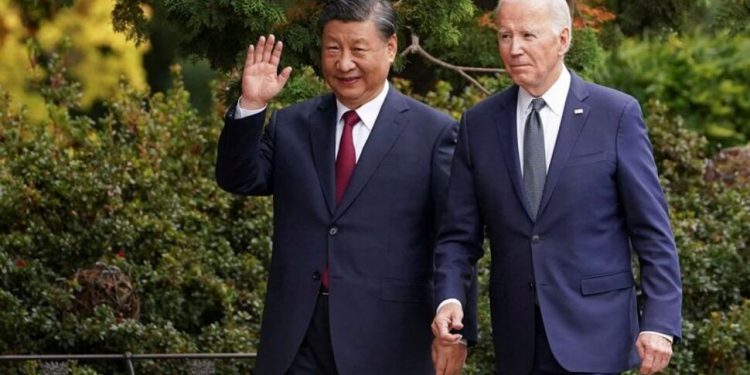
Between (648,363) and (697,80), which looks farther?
(697,80)

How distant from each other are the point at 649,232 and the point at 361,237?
2.96 ft

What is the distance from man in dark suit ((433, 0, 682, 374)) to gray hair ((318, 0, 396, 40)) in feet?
1.39

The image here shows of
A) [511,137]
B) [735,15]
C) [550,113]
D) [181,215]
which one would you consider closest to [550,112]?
[550,113]

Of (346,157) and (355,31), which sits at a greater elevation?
(355,31)

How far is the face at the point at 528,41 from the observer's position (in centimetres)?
459

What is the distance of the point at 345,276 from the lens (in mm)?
4859

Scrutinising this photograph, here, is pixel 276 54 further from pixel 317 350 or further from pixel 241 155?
pixel 317 350

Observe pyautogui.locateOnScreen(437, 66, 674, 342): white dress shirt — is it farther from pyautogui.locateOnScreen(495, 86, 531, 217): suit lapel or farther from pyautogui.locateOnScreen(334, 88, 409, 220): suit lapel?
pyautogui.locateOnScreen(334, 88, 409, 220): suit lapel

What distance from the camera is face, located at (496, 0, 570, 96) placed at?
4.59 metres

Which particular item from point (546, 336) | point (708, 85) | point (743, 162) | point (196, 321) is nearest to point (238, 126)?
point (546, 336)

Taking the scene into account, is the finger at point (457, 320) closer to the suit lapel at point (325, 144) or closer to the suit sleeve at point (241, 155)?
the suit lapel at point (325, 144)

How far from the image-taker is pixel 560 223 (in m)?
4.57

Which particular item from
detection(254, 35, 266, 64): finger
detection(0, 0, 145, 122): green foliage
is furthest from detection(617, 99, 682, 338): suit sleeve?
detection(0, 0, 145, 122): green foliage

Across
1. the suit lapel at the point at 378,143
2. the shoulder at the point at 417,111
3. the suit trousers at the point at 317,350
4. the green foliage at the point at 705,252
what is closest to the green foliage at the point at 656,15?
the green foliage at the point at 705,252
